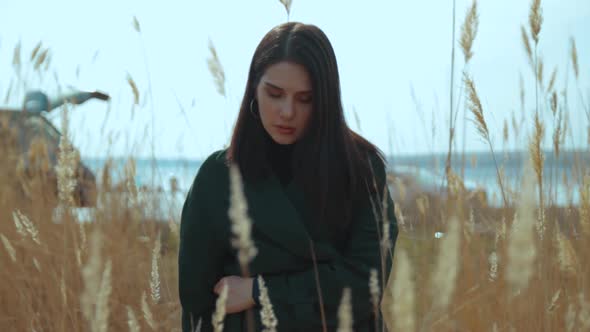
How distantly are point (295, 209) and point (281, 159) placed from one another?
7.2 inches

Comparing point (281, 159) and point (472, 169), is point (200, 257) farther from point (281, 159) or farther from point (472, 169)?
point (472, 169)

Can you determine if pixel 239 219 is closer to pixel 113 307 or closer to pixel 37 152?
pixel 113 307

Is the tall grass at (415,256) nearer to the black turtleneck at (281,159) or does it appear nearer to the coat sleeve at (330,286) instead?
the coat sleeve at (330,286)

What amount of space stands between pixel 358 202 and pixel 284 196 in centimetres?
17

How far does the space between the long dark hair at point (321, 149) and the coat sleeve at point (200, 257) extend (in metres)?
0.13

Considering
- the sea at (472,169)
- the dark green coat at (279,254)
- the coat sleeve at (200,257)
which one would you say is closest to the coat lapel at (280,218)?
the dark green coat at (279,254)

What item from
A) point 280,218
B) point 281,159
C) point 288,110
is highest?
point 288,110

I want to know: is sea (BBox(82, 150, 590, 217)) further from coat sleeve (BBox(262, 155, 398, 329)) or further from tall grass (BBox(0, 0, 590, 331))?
coat sleeve (BBox(262, 155, 398, 329))

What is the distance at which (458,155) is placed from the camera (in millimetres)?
1889

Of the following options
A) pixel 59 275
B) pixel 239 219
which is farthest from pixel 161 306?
pixel 239 219

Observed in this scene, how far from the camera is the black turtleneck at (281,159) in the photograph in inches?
60.9

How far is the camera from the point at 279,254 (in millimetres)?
1403

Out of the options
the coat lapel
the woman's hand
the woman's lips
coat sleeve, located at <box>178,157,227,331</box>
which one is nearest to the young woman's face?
the woman's lips

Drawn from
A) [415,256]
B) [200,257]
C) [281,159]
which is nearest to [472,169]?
[415,256]
